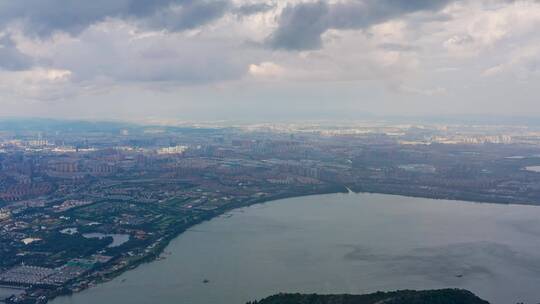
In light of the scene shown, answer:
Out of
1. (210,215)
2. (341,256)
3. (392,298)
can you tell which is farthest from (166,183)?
(392,298)

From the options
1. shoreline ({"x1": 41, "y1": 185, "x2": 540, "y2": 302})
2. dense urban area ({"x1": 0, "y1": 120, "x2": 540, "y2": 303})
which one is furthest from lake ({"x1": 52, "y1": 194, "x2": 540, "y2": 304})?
dense urban area ({"x1": 0, "y1": 120, "x2": 540, "y2": 303})

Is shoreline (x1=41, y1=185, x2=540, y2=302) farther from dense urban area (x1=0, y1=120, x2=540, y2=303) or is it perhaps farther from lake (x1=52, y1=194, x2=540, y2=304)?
lake (x1=52, y1=194, x2=540, y2=304)

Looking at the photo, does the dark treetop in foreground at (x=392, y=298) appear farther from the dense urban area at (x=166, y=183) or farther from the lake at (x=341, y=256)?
the dense urban area at (x=166, y=183)

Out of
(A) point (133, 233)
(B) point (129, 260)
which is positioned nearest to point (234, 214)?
(A) point (133, 233)

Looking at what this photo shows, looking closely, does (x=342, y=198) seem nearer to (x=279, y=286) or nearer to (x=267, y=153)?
(x=279, y=286)

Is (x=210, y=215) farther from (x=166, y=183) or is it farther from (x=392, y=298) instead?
(x=392, y=298)

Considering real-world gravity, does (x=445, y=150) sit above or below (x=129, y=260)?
above
